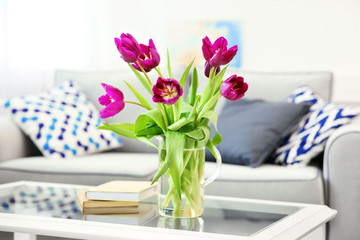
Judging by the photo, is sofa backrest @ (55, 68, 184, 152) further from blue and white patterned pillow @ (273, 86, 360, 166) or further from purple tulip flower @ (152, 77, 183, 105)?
purple tulip flower @ (152, 77, 183, 105)

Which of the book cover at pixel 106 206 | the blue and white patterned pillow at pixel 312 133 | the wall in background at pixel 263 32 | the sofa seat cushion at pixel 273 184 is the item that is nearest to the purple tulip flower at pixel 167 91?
the book cover at pixel 106 206

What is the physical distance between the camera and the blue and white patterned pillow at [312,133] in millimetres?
2340

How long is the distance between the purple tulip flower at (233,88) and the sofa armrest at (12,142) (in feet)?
5.16

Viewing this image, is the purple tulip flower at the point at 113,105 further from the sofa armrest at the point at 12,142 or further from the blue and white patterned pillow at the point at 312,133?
the sofa armrest at the point at 12,142

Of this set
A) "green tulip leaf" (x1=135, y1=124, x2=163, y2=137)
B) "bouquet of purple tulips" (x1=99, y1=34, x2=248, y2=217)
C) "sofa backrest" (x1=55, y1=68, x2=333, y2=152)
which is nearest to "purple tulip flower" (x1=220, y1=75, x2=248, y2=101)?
"bouquet of purple tulips" (x1=99, y1=34, x2=248, y2=217)

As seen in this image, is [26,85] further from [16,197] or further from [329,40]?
[329,40]

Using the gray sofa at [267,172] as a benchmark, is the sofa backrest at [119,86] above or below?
above

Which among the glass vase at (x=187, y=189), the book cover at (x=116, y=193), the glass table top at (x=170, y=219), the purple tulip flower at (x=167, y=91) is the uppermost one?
the purple tulip flower at (x=167, y=91)

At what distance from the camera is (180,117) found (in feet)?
4.50

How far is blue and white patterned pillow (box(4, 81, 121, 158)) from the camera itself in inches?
103

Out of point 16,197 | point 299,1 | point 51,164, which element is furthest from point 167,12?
point 16,197

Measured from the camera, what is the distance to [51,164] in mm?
2393

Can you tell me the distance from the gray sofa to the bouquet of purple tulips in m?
0.84

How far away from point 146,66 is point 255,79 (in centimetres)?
157
